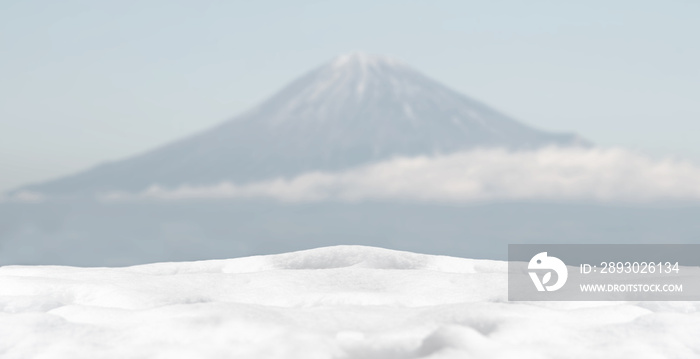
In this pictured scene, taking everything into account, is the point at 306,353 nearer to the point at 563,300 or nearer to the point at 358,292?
the point at 358,292

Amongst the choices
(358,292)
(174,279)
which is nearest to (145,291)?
(174,279)

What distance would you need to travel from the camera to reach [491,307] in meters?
8.77

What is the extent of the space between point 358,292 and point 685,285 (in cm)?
522

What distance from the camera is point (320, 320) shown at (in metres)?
8.44

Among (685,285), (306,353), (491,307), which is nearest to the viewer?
(306,353)

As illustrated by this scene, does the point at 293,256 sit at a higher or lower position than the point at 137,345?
higher

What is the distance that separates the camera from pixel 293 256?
14.1 m

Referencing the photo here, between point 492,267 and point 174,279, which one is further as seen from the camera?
point 492,267

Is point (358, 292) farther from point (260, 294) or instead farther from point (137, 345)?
point (137, 345)

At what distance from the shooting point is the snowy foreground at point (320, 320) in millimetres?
7504

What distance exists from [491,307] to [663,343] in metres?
2.04

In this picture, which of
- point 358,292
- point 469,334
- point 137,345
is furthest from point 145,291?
point 469,334

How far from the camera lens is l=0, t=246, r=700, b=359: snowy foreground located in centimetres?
750

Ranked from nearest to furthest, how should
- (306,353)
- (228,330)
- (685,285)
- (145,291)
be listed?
(306,353) → (228,330) → (145,291) → (685,285)
